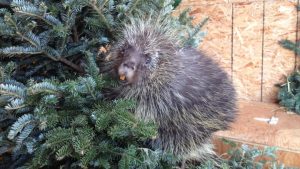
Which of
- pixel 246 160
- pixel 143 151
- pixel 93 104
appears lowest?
pixel 246 160

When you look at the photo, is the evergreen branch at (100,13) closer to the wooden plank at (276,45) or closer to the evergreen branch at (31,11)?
the evergreen branch at (31,11)

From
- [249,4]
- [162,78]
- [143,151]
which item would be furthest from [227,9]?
[143,151]

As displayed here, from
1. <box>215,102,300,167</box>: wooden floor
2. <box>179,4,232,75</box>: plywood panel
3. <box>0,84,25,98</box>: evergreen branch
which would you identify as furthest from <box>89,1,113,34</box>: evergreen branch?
<box>179,4,232,75</box>: plywood panel

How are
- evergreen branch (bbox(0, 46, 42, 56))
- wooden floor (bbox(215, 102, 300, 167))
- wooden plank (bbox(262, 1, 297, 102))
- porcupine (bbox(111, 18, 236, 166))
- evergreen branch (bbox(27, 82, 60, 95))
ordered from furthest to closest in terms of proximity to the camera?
wooden plank (bbox(262, 1, 297, 102)), wooden floor (bbox(215, 102, 300, 167)), porcupine (bbox(111, 18, 236, 166)), evergreen branch (bbox(0, 46, 42, 56)), evergreen branch (bbox(27, 82, 60, 95))

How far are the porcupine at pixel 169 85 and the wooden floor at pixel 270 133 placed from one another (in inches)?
15.4

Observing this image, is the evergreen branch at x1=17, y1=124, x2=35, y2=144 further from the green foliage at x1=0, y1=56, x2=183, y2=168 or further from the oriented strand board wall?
the oriented strand board wall

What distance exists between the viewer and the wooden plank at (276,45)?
2532 mm

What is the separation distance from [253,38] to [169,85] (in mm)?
1766

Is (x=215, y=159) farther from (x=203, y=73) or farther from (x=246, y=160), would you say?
(x=203, y=73)

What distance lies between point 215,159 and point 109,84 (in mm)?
617

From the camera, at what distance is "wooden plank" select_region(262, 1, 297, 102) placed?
8.31 ft

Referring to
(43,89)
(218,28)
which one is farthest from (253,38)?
(43,89)

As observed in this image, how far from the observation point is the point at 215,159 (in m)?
1.40

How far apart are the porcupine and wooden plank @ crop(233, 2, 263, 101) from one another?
1499mm
